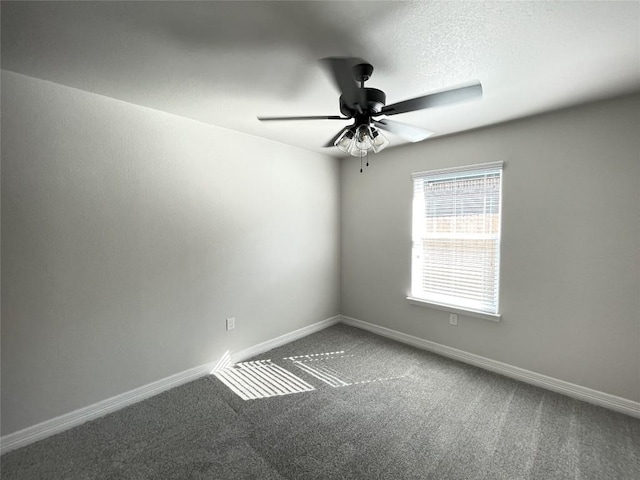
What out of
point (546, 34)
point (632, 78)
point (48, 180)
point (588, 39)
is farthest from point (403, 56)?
point (48, 180)

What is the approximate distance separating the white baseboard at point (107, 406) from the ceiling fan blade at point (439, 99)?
267 cm

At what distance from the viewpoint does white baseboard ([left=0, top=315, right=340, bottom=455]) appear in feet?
6.07

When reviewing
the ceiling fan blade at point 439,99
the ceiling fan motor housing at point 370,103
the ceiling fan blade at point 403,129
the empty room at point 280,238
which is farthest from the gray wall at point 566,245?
the ceiling fan motor housing at point 370,103

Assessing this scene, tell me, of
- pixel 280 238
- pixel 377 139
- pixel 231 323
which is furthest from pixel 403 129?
pixel 231 323

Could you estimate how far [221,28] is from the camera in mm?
1418

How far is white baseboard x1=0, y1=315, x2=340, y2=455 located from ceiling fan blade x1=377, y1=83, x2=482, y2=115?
8.75 feet

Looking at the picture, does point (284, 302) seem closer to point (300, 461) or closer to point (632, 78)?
point (300, 461)

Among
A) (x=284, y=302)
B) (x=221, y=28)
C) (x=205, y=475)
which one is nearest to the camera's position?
(x=221, y=28)

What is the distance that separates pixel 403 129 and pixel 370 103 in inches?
17.2

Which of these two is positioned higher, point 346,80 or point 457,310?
point 346,80

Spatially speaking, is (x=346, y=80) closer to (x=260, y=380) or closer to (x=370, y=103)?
(x=370, y=103)

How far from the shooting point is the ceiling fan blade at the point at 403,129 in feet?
6.03

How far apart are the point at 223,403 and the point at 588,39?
3.28m

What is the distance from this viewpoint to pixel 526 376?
2590 mm
